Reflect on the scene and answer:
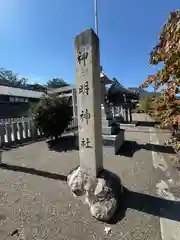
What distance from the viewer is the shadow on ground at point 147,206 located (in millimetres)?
2299

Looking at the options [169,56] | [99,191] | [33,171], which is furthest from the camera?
[33,171]

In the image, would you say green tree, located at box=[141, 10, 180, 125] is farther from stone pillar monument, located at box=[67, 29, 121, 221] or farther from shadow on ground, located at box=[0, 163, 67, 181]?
shadow on ground, located at box=[0, 163, 67, 181]

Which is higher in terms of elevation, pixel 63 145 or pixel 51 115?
pixel 51 115

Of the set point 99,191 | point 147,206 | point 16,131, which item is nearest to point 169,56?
point 99,191

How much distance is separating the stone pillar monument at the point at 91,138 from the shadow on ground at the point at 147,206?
0.15m

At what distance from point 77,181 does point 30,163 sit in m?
2.32

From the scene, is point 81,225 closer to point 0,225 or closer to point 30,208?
point 30,208

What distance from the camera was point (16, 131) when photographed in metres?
6.84

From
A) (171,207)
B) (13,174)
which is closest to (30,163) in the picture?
(13,174)

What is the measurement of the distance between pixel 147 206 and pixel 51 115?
15.3ft

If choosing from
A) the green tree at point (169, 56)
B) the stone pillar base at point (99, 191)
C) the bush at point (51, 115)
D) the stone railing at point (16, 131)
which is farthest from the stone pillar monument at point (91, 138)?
the stone railing at point (16, 131)

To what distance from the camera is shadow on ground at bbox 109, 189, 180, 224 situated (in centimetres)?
230

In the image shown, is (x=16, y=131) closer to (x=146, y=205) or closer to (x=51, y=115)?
(x=51, y=115)

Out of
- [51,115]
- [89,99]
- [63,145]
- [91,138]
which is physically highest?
[89,99]
